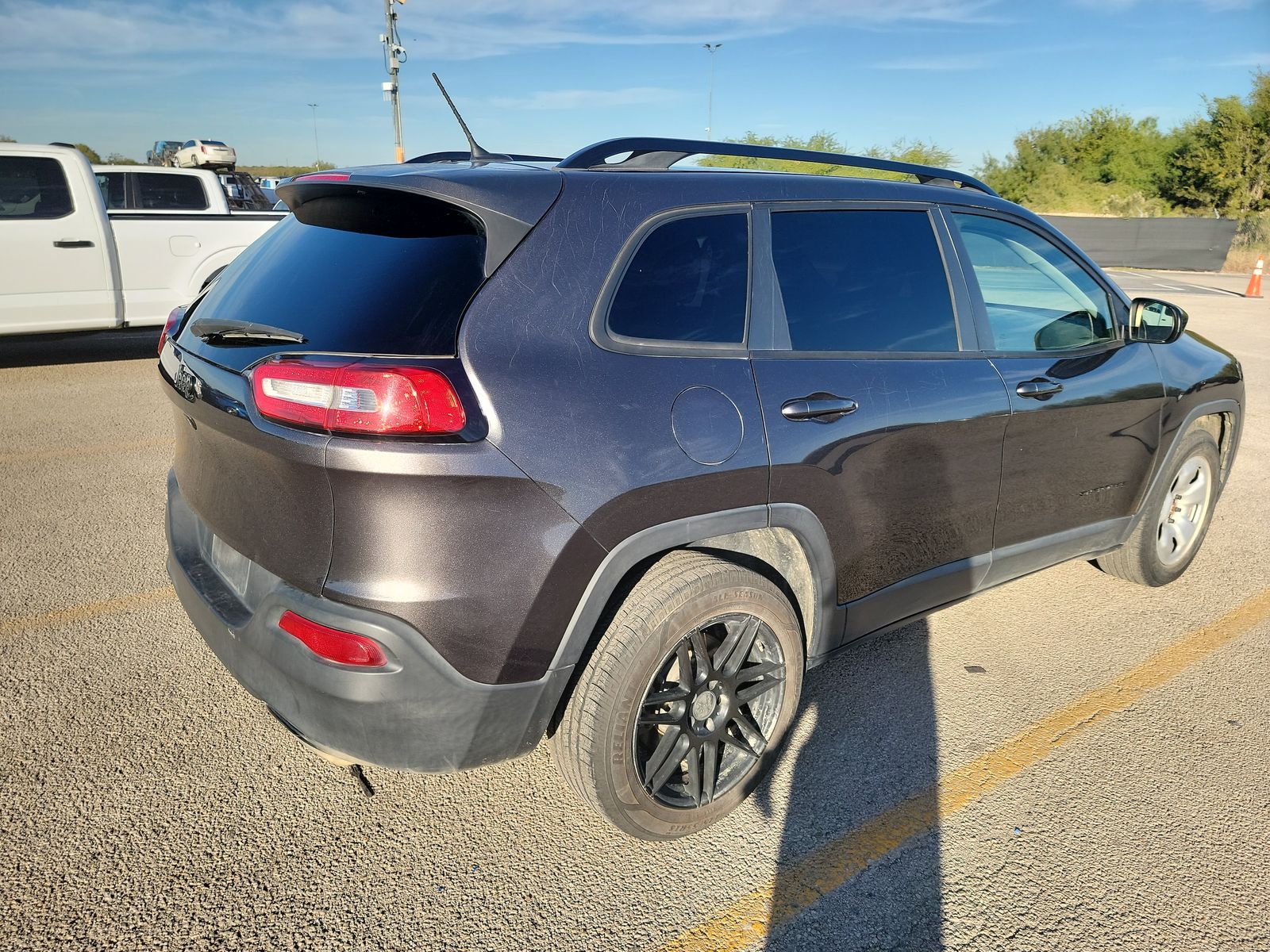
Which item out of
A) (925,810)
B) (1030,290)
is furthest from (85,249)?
(925,810)

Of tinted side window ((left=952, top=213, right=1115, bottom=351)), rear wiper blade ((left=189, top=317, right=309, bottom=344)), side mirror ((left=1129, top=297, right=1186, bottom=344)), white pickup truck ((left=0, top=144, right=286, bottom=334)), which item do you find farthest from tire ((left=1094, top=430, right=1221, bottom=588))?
white pickup truck ((left=0, top=144, right=286, bottom=334))

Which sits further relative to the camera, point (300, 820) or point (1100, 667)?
point (1100, 667)

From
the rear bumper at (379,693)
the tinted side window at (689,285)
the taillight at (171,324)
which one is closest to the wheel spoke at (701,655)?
the rear bumper at (379,693)

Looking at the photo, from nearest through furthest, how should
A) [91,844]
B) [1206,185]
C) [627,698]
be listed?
[627,698]
[91,844]
[1206,185]

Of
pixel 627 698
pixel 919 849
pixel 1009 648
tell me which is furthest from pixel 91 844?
pixel 1009 648

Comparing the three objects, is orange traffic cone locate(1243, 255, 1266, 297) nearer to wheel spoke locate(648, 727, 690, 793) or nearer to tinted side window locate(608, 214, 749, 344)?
tinted side window locate(608, 214, 749, 344)

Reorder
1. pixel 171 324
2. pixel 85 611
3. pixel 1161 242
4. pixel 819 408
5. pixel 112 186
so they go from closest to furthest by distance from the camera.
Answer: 1. pixel 819 408
2. pixel 171 324
3. pixel 85 611
4. pixel 112 186
5. pixel 1161 242

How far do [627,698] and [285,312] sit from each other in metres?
1.31

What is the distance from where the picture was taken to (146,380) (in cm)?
850

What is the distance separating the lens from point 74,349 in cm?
1021

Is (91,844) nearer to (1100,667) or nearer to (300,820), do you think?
(300,820)

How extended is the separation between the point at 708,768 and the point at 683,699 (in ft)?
0.82

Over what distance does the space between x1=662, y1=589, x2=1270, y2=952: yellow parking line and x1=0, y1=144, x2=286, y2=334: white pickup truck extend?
717cm

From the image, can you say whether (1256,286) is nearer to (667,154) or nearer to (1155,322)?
(1155,322)
